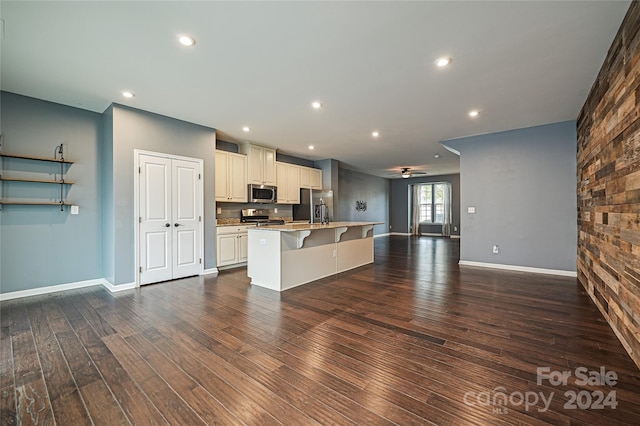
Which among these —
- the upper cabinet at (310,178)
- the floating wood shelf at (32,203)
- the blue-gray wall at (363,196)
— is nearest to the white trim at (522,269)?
the blue-gray wall at (363,196)

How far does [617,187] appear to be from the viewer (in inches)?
97.0

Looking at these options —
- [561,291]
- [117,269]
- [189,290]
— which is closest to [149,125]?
[117,269]

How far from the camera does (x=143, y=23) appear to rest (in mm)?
2232

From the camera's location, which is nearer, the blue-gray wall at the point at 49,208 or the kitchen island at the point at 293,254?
the blue-gray wall at the point at 49,208

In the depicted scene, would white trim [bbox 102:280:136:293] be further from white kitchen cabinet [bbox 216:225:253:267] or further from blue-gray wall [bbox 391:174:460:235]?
blue-gray wall [bbox 391:174:460:235]

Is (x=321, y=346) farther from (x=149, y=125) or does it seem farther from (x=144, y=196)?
(x=149, y=125)

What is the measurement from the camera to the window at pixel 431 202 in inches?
454

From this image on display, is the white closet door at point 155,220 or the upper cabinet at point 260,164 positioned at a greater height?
the upper cabinet at point 260,164

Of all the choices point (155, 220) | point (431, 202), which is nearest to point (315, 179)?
point (155, 220)

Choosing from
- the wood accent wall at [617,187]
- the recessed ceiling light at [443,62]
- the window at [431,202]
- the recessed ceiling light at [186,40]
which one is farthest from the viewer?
the window at [431,202]

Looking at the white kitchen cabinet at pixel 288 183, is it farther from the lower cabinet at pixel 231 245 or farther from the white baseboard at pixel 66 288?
the white baseboard at pixel 66 288

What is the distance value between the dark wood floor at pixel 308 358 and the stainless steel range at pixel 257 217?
8.42 ft

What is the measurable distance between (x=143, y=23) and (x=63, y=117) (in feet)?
9.27

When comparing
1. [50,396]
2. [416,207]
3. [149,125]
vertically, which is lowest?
[50,396]
